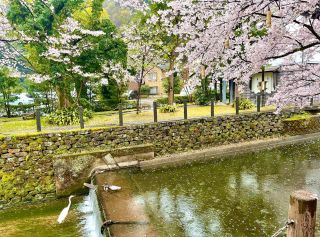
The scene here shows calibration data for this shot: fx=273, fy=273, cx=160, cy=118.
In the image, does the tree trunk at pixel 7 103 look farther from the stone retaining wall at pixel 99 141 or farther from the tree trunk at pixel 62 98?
the stone retaining wall at pixel 99 141

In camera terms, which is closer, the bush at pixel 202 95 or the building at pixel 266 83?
the bush at pixel 202 95

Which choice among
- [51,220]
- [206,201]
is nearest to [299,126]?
[206,201]

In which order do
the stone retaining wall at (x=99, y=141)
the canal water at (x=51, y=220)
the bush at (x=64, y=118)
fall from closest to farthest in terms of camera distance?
the canal water at (x=51, y=220), the stone retaining wall at (x=99, y=141), the bush at (x=64, y=118)

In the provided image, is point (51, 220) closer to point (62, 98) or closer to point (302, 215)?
point (302, 215)

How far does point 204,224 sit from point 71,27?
38.7 ft

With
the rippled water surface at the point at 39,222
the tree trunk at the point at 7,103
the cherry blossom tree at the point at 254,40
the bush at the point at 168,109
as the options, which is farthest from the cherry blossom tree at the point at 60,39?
the cherry blossom tree at the point at 254,40

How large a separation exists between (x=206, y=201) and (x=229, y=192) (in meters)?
1.04

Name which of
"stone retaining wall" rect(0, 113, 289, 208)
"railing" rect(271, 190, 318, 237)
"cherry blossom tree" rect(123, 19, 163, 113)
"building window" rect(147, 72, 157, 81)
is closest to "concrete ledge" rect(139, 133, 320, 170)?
"stone retaining wall" rect(0, 113, 289, 208)

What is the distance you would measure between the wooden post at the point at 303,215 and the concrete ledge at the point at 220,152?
27.2ft

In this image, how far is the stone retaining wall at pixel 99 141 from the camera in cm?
1002

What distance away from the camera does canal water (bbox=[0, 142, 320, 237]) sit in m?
6.45

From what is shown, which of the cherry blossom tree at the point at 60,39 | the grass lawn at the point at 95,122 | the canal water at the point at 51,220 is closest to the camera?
the canal water at the point at 51,220

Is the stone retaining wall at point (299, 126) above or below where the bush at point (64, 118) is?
below

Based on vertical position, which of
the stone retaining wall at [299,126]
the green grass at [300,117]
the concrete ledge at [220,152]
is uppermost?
the green grass at [300,117]
